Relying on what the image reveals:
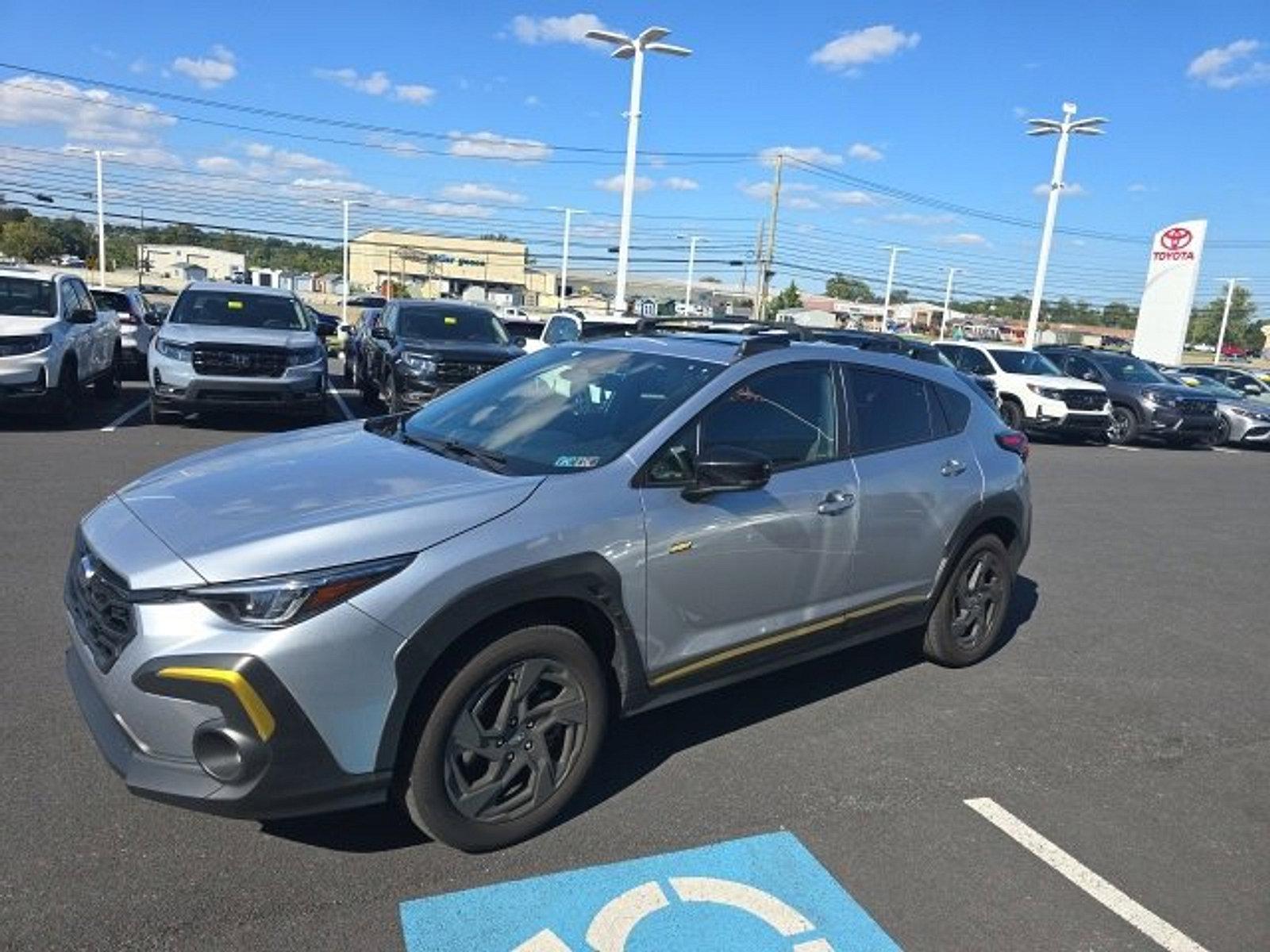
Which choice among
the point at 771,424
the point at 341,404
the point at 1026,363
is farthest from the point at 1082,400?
the point at 771,424

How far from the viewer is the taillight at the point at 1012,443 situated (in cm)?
524

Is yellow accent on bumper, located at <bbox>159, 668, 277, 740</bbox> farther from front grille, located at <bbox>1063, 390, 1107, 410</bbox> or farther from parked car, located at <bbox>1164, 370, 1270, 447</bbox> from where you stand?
parked car, located at <bbox>1164, 370, 1270, 447</bbox>

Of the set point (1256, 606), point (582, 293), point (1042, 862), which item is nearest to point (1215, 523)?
point (1256, 606)

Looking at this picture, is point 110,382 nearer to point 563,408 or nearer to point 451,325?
point 451,325

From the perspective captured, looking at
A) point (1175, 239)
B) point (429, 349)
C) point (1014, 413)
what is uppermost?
point (1175, 239)

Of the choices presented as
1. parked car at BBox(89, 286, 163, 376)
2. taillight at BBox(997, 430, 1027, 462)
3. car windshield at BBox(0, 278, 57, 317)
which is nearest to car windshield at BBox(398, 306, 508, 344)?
car windshield at BBox(0, 278, 57, 317)

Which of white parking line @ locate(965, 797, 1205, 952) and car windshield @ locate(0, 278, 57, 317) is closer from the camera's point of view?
white parking line @ locate(965, 797, 1205, 952)

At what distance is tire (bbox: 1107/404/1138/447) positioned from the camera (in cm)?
1861

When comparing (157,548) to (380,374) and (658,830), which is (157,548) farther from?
(380,374)

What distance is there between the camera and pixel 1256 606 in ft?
23.1

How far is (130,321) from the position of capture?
16.7m

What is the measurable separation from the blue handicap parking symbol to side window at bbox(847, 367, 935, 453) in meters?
2.00

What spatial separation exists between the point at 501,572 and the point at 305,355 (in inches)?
373

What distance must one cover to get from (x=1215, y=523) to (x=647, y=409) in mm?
9326
